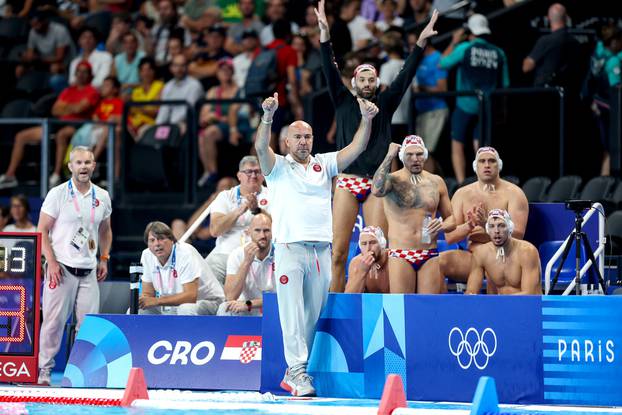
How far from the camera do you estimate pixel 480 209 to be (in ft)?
36.8

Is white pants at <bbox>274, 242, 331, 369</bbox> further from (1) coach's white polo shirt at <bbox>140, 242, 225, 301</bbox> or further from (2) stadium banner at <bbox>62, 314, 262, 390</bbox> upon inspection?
(1) coach's white polo shirt at <bbox>140, 242, 225, 301</bbox>

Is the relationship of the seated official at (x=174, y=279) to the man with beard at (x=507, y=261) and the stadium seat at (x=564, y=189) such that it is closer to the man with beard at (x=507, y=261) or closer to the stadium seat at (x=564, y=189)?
the man with beard at (x=507, y=261)

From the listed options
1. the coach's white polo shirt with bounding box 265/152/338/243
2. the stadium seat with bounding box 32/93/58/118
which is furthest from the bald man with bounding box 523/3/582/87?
the stadium seat with bounding box 32/93/58/118

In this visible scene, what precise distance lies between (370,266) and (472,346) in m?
1.67

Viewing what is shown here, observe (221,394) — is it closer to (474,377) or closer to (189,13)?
(474,377)

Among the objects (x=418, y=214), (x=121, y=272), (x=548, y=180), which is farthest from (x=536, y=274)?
(x=121, y=272)

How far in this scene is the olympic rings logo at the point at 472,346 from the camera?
945 centimetres

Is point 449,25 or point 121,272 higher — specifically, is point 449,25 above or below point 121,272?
above

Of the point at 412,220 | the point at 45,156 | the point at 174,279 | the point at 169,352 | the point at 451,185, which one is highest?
the point at 45,156

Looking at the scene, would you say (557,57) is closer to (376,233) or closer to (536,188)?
(536,188)

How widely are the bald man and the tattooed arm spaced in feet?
12.6

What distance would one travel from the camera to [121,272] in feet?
49.8

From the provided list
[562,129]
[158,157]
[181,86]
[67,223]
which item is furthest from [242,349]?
[181,86]

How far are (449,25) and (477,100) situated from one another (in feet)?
6.22
